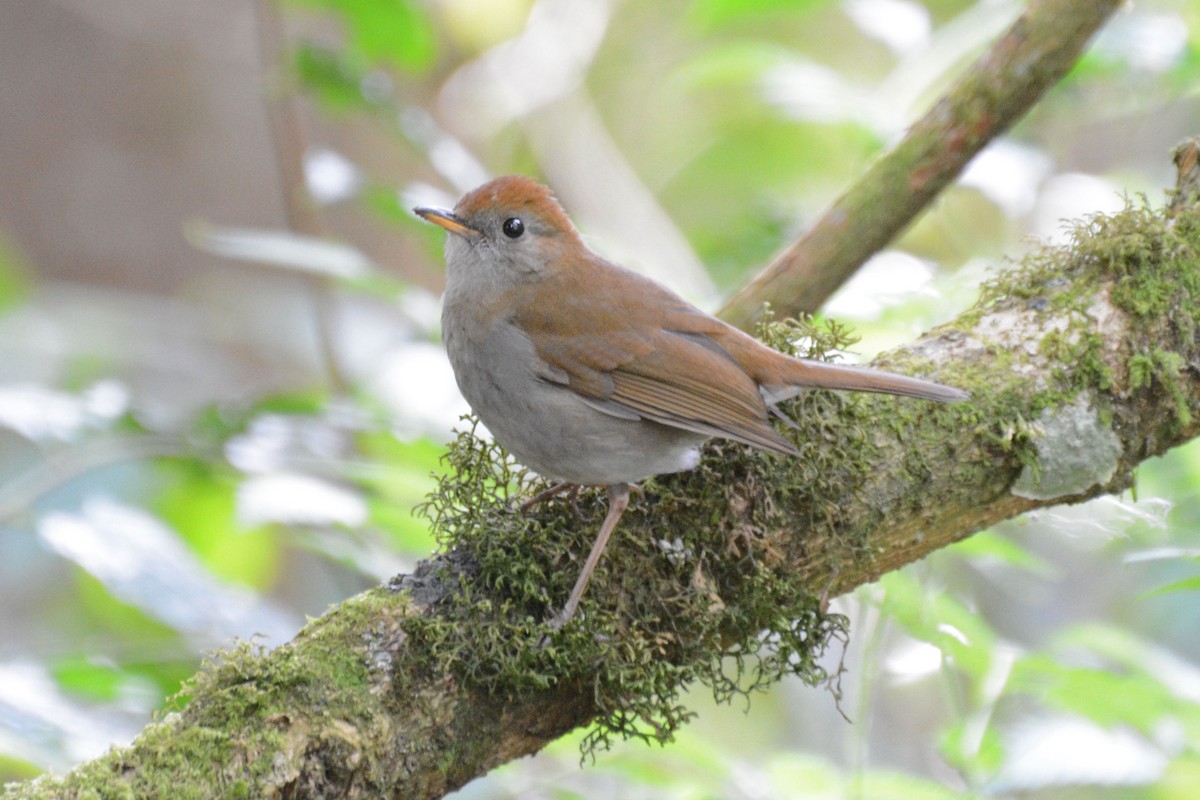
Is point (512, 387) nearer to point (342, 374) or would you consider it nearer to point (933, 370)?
point (933, 370)

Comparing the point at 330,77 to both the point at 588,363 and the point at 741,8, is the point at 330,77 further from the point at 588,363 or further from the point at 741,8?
the point at 588,363

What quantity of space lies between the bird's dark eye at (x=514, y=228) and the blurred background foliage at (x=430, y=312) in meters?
0.61

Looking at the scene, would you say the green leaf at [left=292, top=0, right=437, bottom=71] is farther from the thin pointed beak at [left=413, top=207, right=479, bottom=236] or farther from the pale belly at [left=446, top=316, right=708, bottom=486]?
the pale belly at [left=446, top=316, right=708, bottom=486]

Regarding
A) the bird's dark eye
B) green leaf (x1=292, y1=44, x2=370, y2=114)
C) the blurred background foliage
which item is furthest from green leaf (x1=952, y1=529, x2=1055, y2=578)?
green leaf (x1=292, y1=44, x2=370, y2=114)

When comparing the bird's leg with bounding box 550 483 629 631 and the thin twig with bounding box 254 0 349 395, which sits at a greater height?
the thin twig with bounding box 254 0 349 395

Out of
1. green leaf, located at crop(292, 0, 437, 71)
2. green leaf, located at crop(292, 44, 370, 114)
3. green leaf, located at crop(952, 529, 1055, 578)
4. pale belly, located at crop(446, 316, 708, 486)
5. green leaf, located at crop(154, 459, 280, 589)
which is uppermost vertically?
green leaf, located at crop(292, 0, 437, 71)

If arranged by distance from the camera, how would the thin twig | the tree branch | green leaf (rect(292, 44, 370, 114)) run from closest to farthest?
the tree branch, green leaf (rect(292, 44, 370, 114)), the thin twig

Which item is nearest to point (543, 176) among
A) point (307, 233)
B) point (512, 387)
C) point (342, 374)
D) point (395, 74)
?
point (307, 233)

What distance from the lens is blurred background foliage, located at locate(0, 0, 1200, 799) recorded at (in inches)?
112

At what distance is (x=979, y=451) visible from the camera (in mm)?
2488

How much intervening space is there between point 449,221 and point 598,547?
1227 mm

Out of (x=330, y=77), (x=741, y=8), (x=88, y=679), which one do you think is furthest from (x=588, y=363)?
(x=330, y=77)

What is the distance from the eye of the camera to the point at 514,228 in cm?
316

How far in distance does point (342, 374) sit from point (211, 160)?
414cm
